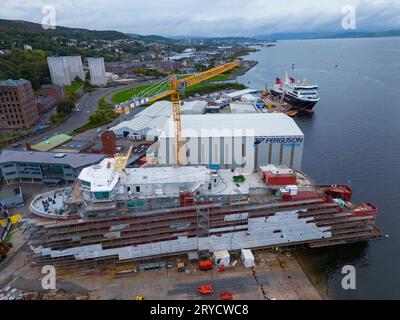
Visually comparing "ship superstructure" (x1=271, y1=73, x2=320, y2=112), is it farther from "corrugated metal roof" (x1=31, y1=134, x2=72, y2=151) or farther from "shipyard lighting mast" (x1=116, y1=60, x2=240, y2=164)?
"corrugated metal roof" (x1=31, y1=134, x2=72, y2=151)

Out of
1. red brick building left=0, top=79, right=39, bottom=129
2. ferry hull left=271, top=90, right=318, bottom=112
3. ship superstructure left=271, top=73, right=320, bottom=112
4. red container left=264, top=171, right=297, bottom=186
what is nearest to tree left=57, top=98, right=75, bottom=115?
red brick building left=0, top=79, right=39, bottom=129

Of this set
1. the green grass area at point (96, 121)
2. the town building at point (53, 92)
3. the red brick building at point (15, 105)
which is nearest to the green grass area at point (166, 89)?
the town building at point (53, 92)

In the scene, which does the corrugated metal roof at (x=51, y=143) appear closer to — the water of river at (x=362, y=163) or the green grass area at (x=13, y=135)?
the green grass area at (x=13, y=135)

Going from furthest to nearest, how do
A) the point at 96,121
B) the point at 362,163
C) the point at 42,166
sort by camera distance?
the point at 96,121 < the point at 362,163 < the point at 42,166

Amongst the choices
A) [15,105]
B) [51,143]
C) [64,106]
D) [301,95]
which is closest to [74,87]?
[64,106]

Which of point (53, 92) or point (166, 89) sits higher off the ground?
point (53, 92)

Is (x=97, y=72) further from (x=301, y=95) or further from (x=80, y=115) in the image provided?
(x=301, y=95)

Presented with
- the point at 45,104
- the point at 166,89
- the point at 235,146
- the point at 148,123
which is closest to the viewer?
the point at 235,146
